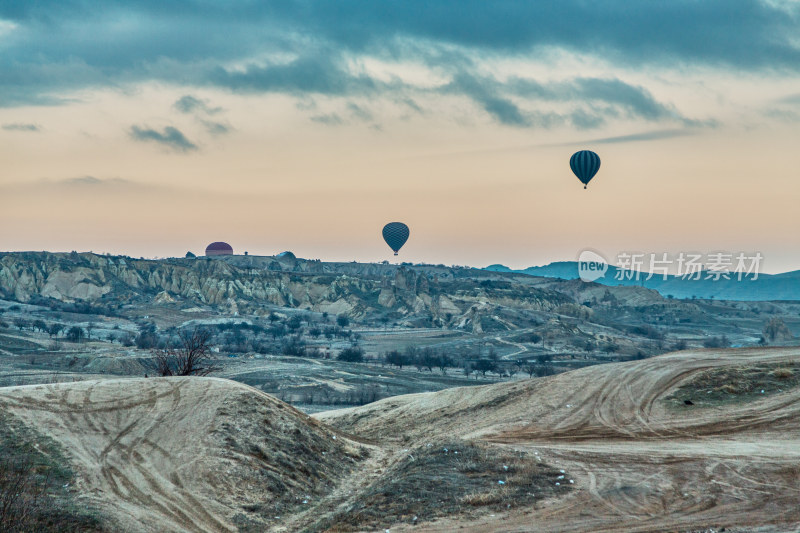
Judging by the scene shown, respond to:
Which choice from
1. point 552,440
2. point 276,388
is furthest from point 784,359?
point 276,388

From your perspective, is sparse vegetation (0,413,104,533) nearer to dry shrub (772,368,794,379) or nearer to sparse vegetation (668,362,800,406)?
sparse vegetation (668,362,800,406)

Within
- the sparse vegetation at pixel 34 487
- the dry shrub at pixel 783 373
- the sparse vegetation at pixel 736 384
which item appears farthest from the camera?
the dry shrub at pixel 783 373

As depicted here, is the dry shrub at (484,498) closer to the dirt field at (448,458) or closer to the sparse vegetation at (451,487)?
the sparse vegetation at (451,487)

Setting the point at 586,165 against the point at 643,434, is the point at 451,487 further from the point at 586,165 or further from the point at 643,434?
the point at 586,165

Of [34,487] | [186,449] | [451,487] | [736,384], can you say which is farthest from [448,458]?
[736,384]

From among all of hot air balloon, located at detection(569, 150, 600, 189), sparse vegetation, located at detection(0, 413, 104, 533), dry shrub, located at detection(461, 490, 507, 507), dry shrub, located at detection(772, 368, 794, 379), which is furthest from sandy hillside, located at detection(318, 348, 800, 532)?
hot air balloon, located at detection(569, 150, 600, 189)

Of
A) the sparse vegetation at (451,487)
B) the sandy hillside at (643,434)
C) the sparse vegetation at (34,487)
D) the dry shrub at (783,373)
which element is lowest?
the sparse vegetation at (34,487)

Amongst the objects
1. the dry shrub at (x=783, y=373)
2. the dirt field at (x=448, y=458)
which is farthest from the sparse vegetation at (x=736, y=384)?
the dirt field at (x=448, y=458)

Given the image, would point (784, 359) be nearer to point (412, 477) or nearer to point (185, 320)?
point (412, 477)
